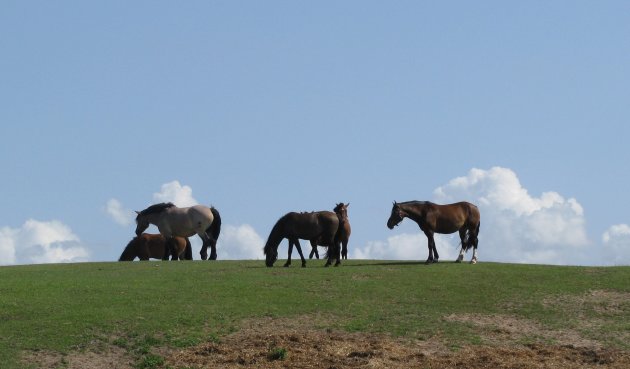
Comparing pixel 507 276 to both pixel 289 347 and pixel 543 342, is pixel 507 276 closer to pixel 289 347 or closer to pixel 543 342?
pixel 543 342

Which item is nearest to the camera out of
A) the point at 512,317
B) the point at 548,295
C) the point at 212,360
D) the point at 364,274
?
the point at 212,360

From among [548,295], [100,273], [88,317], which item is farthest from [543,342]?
[100,273]

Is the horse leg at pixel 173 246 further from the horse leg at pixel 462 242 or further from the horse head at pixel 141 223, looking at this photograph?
the horse leg at pixel 462 242

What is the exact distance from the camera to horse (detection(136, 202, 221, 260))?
39.4 m

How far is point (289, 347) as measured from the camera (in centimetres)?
1950

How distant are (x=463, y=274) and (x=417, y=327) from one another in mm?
6764

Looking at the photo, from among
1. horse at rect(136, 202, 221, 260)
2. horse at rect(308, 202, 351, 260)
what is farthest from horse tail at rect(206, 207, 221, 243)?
horse at rect(308, 202, 351, 260)

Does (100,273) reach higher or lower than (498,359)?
higher

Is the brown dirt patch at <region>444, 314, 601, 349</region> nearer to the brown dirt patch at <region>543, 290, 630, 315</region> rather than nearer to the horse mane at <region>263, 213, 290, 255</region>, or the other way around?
the brown dirt patch at <region>543, 290, 630, 315</region>

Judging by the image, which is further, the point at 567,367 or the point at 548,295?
the point at 548,295

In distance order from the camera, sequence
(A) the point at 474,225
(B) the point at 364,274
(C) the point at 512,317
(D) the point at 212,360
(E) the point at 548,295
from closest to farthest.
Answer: (D) the point at 212,360 < (C) the point at 512,317 < (E) the point at 548,295 < (B) the point at 364,274 < (A) the point at 474,225

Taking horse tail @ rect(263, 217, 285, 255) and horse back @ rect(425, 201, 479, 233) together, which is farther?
horse back @ rect(425, 201, 479, 233)

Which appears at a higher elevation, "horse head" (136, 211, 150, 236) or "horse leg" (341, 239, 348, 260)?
"horse head" (136, 211, 150, 236)

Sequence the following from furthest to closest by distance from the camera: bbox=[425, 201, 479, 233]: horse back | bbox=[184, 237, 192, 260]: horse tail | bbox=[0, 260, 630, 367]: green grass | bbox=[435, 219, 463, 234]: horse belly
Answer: bbox=[184, 237, 192, 260]: horse tail → bbox=[435, 219, 463, 234]: horse belly → bbox=[425, 201, 479, 233]: horse back → bbox=[0, 260, 630, 367]: green grass
